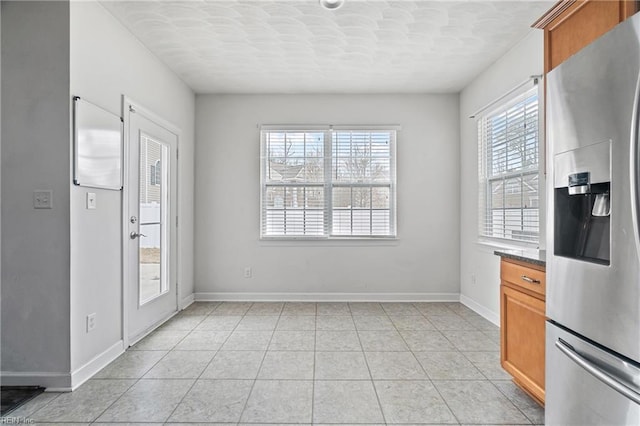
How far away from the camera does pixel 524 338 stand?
203 centimetres

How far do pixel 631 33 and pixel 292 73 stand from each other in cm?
314

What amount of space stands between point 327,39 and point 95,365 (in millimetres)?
3242

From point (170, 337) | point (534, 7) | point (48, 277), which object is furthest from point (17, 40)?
point (534, 7)

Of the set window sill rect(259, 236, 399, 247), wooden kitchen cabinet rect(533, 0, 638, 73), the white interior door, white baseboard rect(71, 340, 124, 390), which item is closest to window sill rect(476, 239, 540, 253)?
window sill rect(259, 236, 399, 247)

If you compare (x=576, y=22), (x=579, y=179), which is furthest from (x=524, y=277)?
(x=576, y=22)

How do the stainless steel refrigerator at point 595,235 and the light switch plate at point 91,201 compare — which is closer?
the stainless steel refrigerator at point 595,235

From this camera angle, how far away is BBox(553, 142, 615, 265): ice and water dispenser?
124 centimetres

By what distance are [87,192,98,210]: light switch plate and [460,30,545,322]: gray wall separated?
3.54 metres

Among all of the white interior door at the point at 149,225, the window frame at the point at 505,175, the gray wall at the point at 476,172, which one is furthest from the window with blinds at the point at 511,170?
the white interior door at the point at 149,225

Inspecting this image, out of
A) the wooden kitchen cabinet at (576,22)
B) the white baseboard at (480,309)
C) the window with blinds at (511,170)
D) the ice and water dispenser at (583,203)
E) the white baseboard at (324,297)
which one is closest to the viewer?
the ice and water dispenser at (583,203)

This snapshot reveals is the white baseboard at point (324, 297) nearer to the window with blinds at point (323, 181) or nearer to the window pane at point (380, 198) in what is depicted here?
the window with blinds at point (323, 181)

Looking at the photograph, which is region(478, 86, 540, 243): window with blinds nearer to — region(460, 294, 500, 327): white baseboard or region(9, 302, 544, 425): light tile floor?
region(460, 294, 500, 327): white baseboard

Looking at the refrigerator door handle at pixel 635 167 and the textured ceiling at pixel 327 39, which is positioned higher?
the textured ceiling at pixel 327 39

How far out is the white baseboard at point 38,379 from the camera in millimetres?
2225
